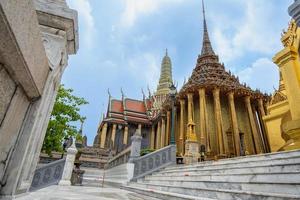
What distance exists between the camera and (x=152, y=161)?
8391mm

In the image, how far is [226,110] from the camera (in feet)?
59.4

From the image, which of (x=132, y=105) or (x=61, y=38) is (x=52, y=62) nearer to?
(x=61, y=38)

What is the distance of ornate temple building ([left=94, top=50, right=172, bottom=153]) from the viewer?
24875 mm

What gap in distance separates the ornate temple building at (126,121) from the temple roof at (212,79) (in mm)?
6809

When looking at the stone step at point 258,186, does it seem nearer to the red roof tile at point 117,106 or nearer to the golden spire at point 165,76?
the red roof tile at point 117,106

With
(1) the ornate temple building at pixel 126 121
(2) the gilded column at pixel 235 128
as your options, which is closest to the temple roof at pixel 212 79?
(2) the gilded column at pixel 235 128

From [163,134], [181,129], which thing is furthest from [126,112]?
[181,129]

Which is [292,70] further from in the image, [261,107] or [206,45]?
[206,45]

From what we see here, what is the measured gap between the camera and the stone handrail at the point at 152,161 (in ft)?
26.3

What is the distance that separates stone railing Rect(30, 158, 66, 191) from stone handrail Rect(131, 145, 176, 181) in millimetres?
3028

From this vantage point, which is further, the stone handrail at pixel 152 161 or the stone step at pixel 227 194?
the stone handrail at pixel 152 161

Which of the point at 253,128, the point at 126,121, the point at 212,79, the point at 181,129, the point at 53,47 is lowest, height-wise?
the point at 53,47

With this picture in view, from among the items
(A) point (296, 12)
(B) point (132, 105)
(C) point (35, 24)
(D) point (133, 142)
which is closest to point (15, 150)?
(C) point (35, 24)

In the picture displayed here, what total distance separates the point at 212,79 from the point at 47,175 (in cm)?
1493
